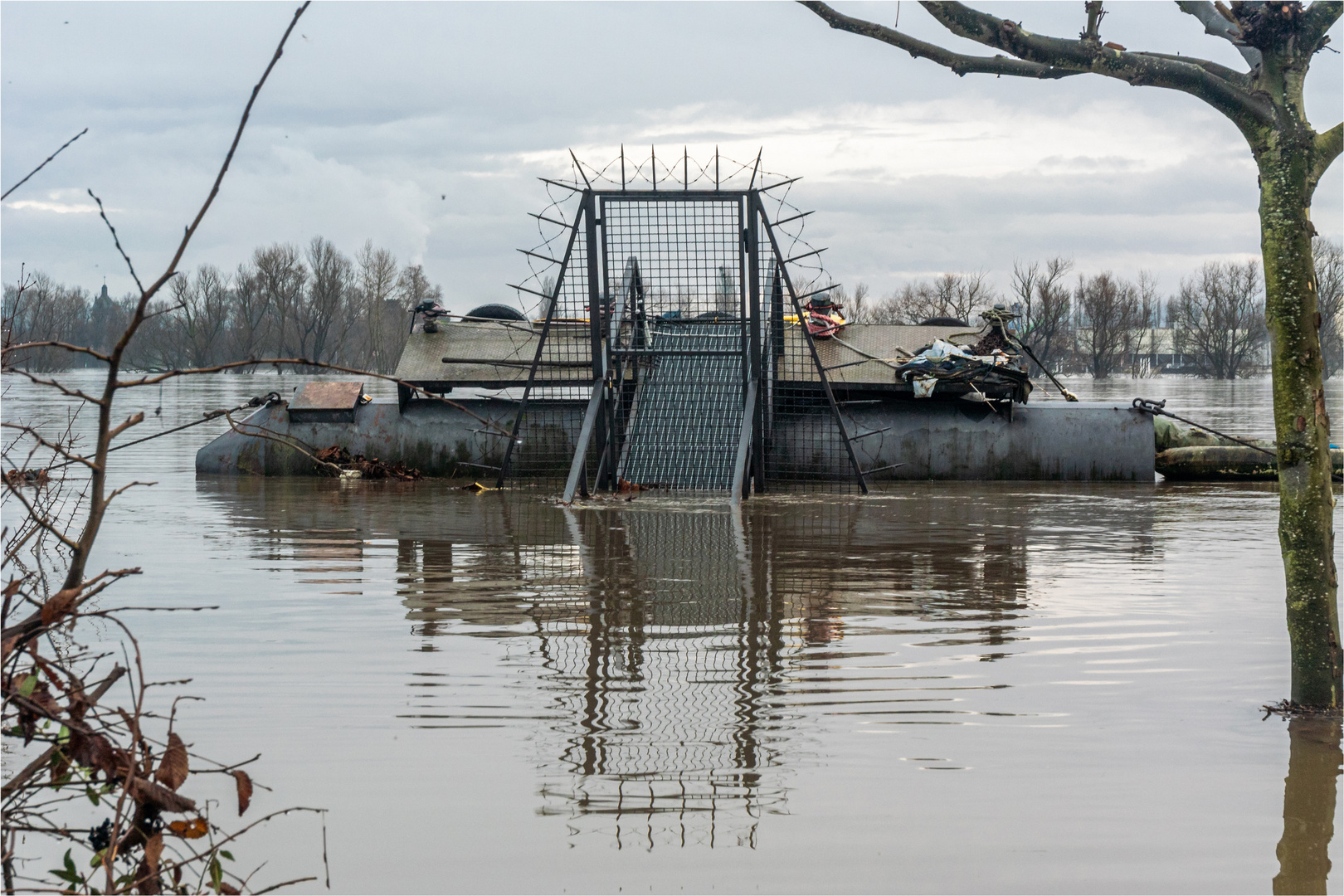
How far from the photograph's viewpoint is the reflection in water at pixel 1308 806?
399 centimetres

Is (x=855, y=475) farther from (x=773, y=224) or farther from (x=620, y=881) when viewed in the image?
(x=620, y=881)

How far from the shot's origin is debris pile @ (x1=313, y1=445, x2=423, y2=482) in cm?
1731

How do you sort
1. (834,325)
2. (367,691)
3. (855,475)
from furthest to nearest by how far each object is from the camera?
(834,325), (855,475), (367,691)

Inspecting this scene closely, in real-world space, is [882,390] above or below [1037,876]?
above

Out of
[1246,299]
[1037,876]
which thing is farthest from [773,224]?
[1246,299]

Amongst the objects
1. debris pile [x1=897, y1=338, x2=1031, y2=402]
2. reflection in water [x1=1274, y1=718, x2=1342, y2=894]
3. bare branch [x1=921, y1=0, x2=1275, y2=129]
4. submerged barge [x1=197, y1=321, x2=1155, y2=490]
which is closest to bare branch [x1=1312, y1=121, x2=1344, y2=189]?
bare branch [x1=921, y1=0, x2=1275, y2=129]

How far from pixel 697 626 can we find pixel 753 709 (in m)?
1.89

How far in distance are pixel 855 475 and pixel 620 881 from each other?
42.2 ft

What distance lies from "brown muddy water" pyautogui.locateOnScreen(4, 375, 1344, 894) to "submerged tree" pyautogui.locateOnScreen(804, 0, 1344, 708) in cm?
55

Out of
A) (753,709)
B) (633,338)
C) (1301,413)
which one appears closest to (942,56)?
(1301,413)

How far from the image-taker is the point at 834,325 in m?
18.1

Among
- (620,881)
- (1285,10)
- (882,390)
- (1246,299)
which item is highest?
(1246,299)

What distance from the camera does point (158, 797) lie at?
3043mm

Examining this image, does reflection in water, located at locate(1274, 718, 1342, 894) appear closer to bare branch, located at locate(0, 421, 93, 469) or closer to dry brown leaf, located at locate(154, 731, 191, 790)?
dry brown leaf, located at locate(154, 731, 191, 790)
